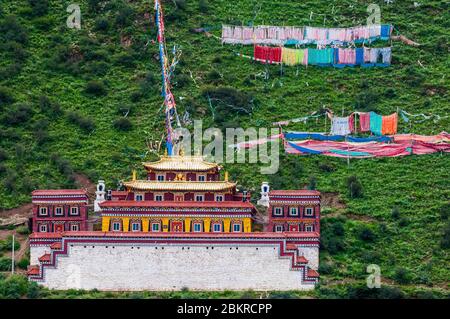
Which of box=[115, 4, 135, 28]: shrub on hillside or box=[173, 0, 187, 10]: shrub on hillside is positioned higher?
box=[173, 0, 187, 10]: shrub on hillside

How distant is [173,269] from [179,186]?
20.4ft

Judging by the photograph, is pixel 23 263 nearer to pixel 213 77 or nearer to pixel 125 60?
pixel 213 77

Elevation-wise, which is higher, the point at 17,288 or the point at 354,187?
the point at 354,187

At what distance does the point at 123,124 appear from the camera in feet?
399

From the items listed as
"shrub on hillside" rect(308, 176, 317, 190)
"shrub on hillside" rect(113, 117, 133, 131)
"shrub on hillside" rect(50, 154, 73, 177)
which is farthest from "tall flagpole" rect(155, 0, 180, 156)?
"shrub on hillside" rect(308, 176, 317, 190)

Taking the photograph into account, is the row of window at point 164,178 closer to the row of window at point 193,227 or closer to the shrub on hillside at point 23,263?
the row of window at point 193,227

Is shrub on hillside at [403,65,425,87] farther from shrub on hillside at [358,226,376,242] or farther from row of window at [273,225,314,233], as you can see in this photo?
row of window at [273,225,314,233]

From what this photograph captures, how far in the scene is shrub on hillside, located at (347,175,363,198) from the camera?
363 feet

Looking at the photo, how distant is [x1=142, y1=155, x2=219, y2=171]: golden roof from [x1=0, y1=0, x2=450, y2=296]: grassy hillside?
830 centimetres

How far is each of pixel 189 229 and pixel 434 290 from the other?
14.0m

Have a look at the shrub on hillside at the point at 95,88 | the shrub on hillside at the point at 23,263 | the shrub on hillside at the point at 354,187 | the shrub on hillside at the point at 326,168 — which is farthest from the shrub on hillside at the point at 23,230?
the shrub on hillside at the point at 95,88

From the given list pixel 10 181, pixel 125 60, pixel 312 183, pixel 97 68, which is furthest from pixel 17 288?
pixel 125 60

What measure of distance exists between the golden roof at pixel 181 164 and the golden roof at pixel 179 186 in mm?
956

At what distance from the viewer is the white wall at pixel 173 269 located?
95.4 metres
